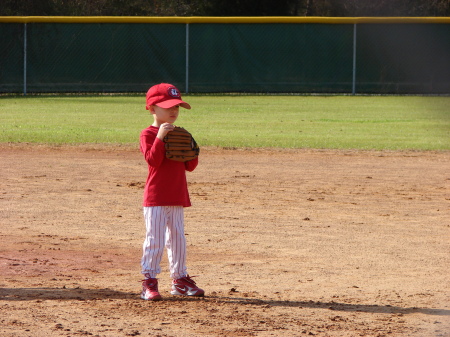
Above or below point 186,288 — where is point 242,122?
above

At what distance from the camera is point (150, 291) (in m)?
4.02

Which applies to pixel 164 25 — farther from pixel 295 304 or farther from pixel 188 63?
pixel 295 304

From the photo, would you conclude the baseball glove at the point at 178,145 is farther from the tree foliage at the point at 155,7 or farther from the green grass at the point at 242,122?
the tree foliage at the point at 155,7

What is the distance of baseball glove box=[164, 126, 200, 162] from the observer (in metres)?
3.95

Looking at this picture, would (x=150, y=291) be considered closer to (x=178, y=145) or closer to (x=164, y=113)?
(x=178, y=145)

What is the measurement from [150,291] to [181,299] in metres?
0.19

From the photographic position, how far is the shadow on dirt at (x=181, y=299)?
3.88m

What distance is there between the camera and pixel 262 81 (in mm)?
22438

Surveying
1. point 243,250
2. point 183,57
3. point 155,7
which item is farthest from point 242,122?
point 155,7

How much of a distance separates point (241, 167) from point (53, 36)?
13254 mm

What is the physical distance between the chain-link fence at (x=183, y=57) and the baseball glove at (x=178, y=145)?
1796 cm

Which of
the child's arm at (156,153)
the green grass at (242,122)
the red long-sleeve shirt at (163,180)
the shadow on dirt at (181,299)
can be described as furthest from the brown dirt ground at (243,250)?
the green grass at (242,122)

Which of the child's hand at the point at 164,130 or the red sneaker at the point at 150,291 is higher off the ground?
the child's hand at the point at 164,130

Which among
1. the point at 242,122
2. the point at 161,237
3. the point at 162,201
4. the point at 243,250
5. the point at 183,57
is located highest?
the point at 183,57
